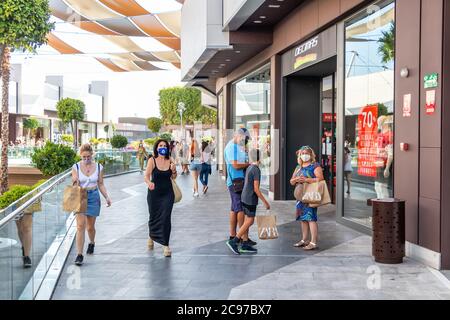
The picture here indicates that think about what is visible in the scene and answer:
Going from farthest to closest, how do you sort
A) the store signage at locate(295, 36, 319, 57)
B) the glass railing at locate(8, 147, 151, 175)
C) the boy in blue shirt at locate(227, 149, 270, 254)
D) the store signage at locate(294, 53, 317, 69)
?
1. the glass railing at locate(8, 147, 151, 175)
2. the store signage at locate(294, 53, 317, 69)
3. the store signage at locate(295, 36, 319, 57)
4. the boy in blue shirt at locate(227, 149, 270, 254)

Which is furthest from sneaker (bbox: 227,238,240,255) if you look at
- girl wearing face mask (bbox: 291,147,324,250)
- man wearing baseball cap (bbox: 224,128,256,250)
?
girl wearing face mask (bbox: 291,147,324,250)

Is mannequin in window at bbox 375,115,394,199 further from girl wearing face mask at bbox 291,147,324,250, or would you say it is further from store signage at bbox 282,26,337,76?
store signage at bbox 282,26,337,76

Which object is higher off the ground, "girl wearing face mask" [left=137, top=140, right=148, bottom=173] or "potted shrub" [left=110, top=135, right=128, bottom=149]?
"potted shrub" [left=110, top=135, right=128, bottom=149]

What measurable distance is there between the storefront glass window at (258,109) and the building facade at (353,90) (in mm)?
65

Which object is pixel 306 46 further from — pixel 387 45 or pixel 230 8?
pixel 387 45

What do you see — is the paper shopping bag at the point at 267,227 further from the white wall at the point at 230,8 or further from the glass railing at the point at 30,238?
Result: the white wall at the point at 230,8

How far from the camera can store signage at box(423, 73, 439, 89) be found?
7.85 meters

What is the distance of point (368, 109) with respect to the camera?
36.5 feet

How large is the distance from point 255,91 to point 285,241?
11402 mm

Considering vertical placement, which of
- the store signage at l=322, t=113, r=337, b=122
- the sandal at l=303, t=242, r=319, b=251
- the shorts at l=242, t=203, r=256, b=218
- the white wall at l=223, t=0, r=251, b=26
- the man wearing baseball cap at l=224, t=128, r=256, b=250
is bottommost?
the sandal at l=303, t=242, r=319, b=251

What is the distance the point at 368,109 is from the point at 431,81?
3.17m

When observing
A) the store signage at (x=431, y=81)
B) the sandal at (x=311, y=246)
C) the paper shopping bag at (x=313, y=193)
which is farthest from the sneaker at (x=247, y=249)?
the store signage at (x=431, y=81)

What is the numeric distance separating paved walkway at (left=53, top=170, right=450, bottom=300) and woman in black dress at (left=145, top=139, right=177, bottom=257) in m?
0.37
